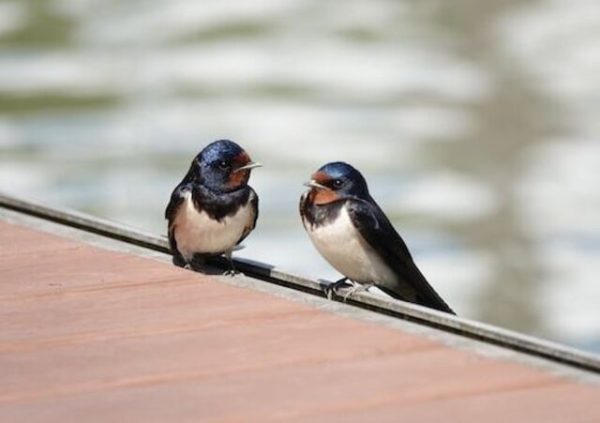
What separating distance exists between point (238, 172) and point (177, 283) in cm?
43

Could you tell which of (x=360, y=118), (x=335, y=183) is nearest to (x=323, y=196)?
(x=335, y=183)

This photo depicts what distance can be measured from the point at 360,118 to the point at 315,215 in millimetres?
9966

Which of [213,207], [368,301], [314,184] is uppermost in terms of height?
[314,184]

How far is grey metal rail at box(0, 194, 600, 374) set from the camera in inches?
152

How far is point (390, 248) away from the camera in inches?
197

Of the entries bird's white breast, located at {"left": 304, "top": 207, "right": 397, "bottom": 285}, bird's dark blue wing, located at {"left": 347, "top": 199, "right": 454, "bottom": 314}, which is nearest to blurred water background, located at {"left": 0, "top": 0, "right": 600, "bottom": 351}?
bird's dark blue wing, located at {"left": 347, "top": 199, "right": 454, "bottom": 314}

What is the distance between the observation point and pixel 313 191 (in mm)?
5020

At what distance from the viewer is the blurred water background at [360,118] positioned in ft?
38.0

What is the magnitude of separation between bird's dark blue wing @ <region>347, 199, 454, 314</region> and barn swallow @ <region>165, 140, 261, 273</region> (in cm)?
23

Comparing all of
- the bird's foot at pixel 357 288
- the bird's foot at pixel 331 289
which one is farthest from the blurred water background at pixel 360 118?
the bird's foot at pixel 331 289

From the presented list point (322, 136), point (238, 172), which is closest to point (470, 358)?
point (238, 172)

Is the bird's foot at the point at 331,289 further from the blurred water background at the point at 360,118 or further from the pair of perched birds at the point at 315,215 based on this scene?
the blurred water background at the point at 360,118

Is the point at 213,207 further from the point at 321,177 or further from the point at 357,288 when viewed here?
the point at 357,288

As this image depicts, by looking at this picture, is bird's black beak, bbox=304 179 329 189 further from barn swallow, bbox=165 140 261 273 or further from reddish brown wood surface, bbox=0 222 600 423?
reddish brown wood surface, bbox=0 222 600 423
